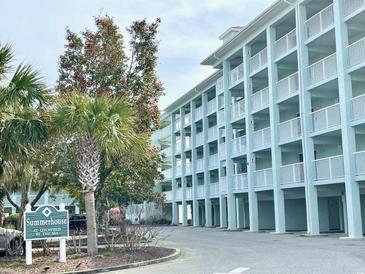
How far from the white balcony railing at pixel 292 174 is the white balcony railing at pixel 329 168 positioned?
5.21ft

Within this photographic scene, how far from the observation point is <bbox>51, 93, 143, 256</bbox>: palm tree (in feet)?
50.5

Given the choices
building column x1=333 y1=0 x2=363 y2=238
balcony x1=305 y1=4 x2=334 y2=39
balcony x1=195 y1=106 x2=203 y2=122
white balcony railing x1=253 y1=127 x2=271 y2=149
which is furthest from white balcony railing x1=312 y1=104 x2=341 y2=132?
balcony x1=195 y1=106 x2=203 y2=122

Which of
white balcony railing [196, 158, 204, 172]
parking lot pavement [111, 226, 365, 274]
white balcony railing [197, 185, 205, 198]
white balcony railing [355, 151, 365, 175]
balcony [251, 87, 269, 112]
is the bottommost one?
parking lot pavement [111, 226, 365, 274]

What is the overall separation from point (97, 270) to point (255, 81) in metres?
24.1

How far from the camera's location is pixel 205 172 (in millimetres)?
45781

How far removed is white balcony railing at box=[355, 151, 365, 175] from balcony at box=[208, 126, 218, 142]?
20439 millimetres

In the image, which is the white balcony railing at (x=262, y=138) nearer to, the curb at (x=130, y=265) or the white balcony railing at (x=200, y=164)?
the white balcony railing at (x=200, y=164)

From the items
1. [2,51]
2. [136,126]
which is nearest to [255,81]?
[136,126]

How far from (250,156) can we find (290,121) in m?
5.55

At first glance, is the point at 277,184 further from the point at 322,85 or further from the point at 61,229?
the point at 61,229

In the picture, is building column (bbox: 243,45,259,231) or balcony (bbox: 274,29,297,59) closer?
balcony (bbox: 274,29,297,59)

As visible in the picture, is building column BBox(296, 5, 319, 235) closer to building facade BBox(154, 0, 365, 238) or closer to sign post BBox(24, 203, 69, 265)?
building facade BBox(154, 0, 365, 238)

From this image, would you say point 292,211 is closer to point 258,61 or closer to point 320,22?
point 258,61

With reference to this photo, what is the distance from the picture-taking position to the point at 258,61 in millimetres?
33812
